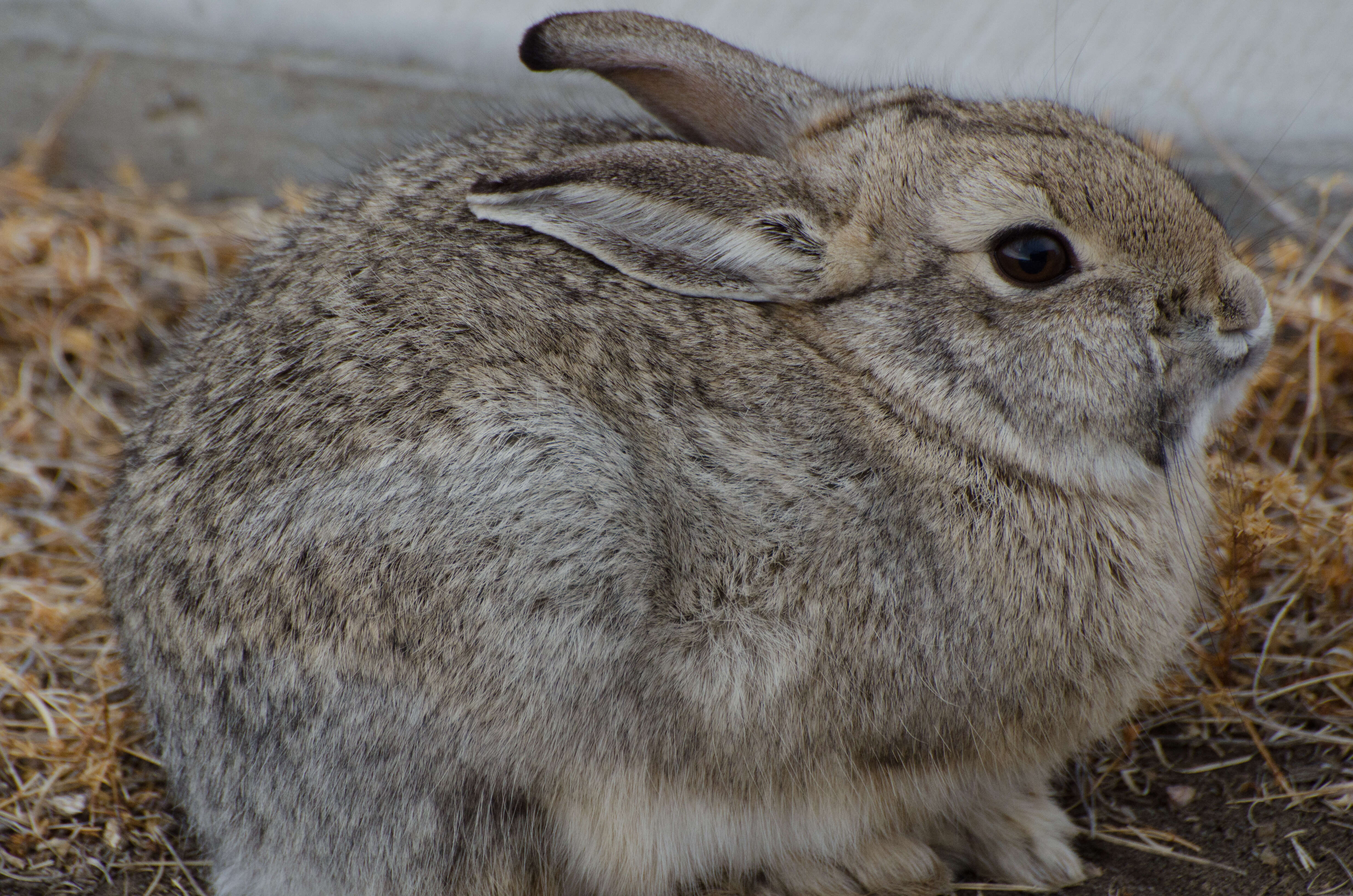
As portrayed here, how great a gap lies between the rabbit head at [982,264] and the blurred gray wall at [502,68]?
1.49 meters

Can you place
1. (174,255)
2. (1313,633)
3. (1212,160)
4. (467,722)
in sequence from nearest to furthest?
(467,722) → (1313,633) → (1212,160) → (174,255)

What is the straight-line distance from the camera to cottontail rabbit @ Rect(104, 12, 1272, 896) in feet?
A: 8.02

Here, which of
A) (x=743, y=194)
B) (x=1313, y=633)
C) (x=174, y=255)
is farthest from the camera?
(x=174, y=255)

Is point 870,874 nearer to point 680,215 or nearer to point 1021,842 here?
point 1021,842

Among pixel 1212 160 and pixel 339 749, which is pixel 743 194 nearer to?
pixel 339 749

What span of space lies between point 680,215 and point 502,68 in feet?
7.92

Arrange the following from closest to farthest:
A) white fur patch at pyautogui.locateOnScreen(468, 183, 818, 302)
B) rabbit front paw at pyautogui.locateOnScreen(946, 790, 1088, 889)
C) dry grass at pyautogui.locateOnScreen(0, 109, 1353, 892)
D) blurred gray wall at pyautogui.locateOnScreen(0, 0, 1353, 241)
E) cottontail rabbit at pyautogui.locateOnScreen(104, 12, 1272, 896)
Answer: cottontail rabbit at pyautogui.locateOnScreen(104, 12, 1272, 896) → white fur patch at pyautogui.locateOnScreen(468, 183, 818, 302) → rabbit front paw at pyautogui.locateOnScreen(946, 790, 1088, 889) → dry grass at pyautogui.locateOnScreen(0, 109, 1353, 892) → blurred gray wall at pyautogui.locateOnScreen(0, 0, 1353, 241)

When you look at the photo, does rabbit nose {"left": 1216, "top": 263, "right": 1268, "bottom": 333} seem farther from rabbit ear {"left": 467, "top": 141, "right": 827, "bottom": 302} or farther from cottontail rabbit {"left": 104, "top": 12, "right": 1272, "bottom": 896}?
rabbit ear {"left": 467, "top": 141, "right": 827, "bottom": 302}

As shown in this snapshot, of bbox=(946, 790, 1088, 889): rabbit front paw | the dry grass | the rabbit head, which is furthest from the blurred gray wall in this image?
bbox=(946, 790, 1088, 889): rabbit front paw

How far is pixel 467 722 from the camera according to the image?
244 centimetres

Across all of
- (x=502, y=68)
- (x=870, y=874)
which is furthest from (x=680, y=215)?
(x=502, y=68)

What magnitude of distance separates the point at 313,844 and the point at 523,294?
116cm

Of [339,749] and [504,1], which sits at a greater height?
[504,1]

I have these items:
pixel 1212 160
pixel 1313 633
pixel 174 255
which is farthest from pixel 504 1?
pixel 1313 633
